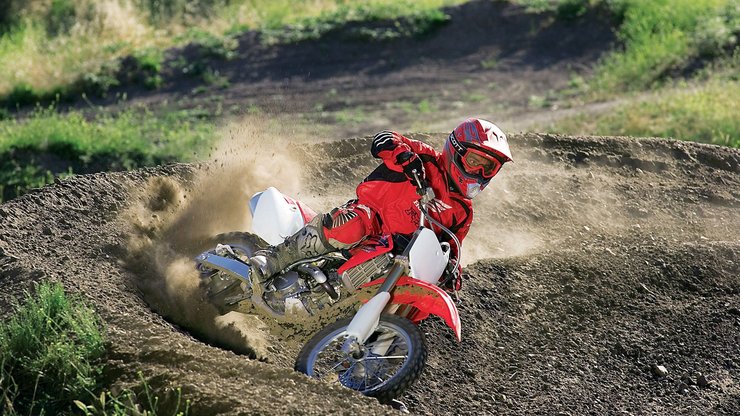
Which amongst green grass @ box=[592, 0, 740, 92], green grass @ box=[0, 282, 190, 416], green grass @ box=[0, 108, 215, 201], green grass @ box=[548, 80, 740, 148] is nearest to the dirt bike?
green grass @ box=[0, 282, 190, 416]

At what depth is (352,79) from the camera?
19250 mm

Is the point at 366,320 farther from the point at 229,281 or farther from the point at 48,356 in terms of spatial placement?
the point at 48,356

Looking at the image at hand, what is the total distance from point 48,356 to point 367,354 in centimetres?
198

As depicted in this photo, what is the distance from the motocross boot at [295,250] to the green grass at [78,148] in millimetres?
6416

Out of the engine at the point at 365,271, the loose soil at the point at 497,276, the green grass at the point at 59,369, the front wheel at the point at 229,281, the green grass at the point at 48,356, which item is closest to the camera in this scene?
the green grass at the point at 59,369

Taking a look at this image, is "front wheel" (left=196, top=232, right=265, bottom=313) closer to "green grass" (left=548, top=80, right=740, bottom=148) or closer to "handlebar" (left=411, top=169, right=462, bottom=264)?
"handlebar" (left=411, top=169, right=462, bottom=264)

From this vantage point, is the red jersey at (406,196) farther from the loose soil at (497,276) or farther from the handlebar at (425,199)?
the loose soil at (497,276)

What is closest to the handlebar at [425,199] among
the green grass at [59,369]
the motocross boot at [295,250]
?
the motocross boot at [295,250]

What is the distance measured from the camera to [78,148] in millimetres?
14023

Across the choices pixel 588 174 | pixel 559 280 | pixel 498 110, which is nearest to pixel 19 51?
pixel 498 110

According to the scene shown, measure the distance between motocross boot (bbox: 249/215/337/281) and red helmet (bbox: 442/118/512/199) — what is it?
1059 mm

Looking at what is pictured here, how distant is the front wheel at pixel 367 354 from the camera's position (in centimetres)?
652

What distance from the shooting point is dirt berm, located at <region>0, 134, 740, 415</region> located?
6.57m

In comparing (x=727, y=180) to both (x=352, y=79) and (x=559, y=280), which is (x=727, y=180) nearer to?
(x=559, y=280)
